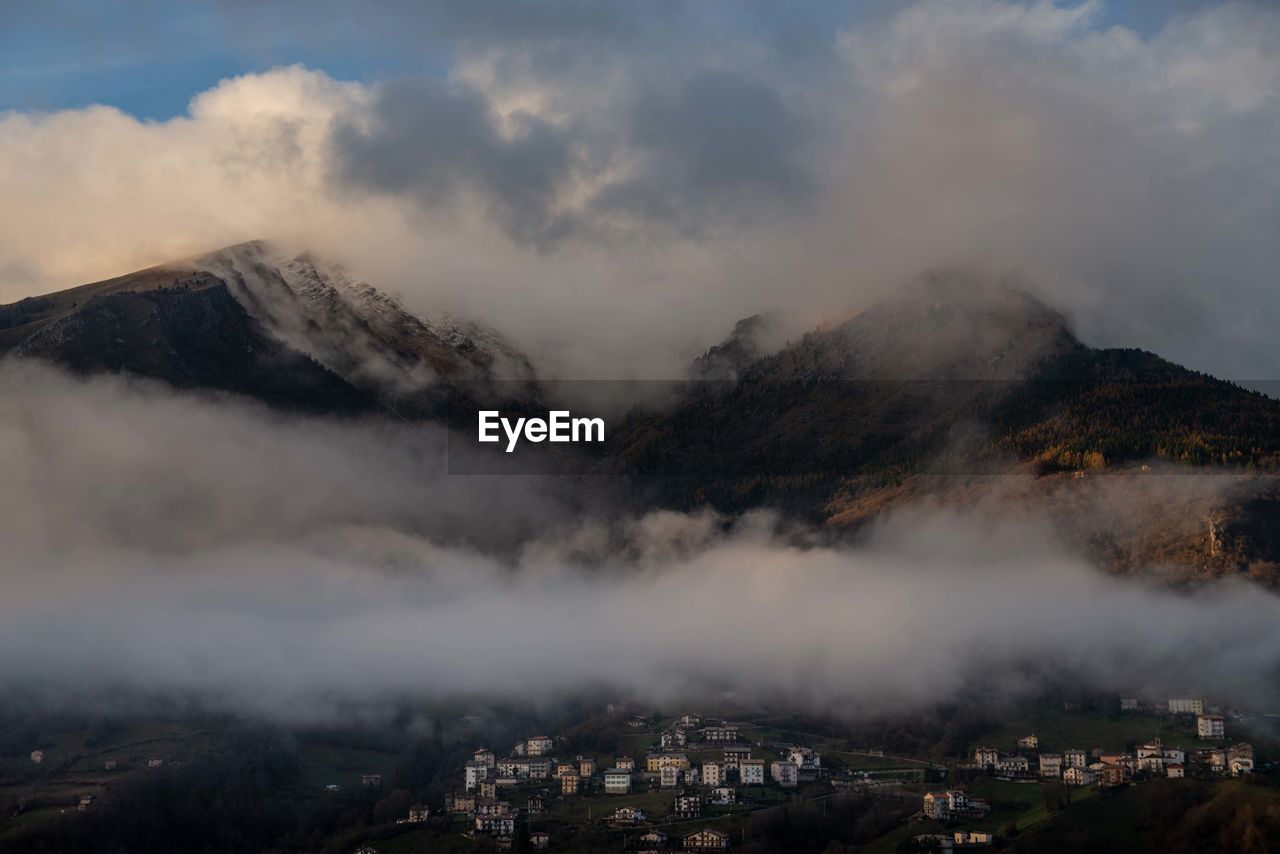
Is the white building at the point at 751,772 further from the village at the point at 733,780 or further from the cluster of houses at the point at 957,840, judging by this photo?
the cluster of houses at the point at 957,840

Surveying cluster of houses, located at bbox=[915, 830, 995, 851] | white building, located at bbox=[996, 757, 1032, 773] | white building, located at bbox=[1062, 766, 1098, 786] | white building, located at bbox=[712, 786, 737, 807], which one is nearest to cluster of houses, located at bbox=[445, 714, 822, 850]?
white building, located at bbox=[712, 786, 737, 807]

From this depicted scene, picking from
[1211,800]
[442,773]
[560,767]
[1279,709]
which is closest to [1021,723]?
[1279,709]

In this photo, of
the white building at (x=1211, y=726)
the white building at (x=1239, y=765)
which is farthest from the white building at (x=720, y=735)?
the white building at (x=1239, y=765)

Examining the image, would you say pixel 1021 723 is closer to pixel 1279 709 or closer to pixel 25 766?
pixel 1279 709

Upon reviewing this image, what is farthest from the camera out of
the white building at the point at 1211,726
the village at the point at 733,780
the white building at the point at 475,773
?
the white building at the point at 475,773

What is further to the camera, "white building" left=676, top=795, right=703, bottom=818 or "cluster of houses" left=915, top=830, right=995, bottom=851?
"white building" left=676, top=795, right=703, bottom=818

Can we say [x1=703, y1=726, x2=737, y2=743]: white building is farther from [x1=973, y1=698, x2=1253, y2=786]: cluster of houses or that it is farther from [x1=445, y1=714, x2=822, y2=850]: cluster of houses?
[x1=973, y1=698, x2=1253, y2=786]: cluster of houses
